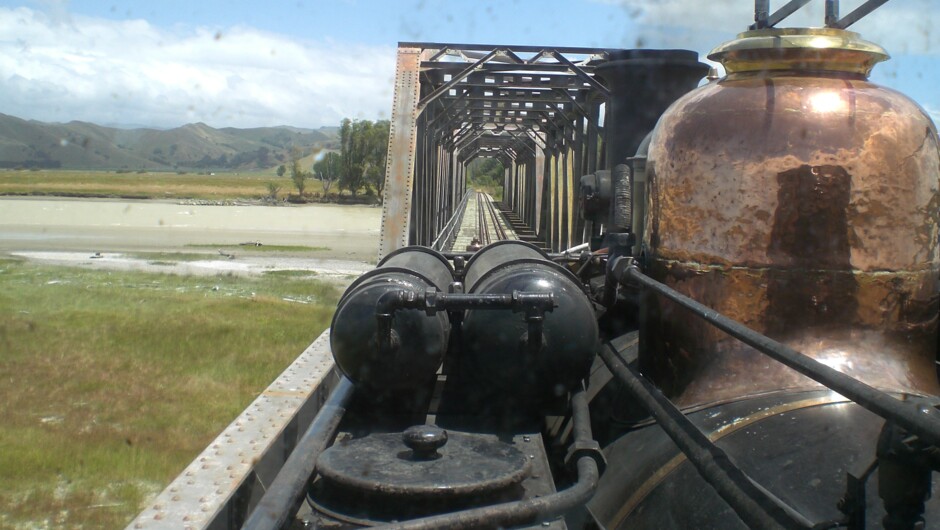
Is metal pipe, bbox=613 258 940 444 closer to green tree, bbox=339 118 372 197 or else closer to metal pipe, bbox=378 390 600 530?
metal pipe, bbox=378 390 600 530

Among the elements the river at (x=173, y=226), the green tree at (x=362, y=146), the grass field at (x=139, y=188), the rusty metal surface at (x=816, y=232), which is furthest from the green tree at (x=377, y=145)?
the rusty metal surface at (x=816, y=232)

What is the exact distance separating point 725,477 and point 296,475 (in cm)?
140

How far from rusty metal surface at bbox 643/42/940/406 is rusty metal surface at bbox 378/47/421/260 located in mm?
8951

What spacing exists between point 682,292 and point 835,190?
63 cm

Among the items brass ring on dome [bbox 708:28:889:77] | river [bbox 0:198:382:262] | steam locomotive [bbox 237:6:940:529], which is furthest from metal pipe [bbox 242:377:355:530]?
river [bbox 0:198:382:262]

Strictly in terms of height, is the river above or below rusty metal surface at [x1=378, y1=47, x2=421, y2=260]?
below

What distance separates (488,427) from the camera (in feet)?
13.1

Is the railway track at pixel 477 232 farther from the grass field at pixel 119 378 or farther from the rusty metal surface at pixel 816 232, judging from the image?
the rusty metal surface at pixel 816 232

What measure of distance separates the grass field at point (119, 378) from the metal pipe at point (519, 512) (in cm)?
532

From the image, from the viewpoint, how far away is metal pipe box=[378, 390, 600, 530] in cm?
251

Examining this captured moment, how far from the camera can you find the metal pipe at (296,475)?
2.74 m

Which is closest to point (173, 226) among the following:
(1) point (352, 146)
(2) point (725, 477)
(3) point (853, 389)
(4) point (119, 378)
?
(1) point (352, 146)

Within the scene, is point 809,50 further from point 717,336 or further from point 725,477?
point 725,477

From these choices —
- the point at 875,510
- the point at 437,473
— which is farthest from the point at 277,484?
the point at 875,510
